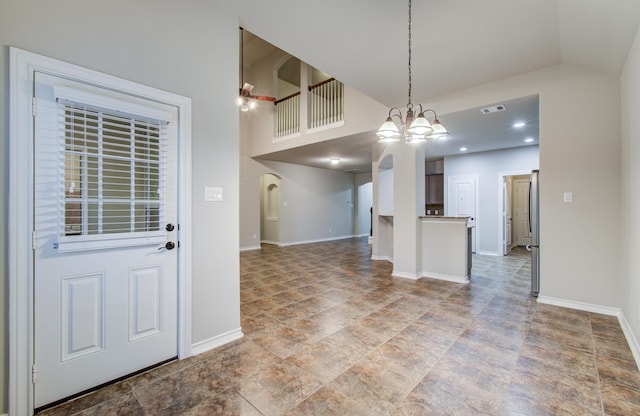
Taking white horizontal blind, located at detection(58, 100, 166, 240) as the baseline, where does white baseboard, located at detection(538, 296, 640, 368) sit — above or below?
below

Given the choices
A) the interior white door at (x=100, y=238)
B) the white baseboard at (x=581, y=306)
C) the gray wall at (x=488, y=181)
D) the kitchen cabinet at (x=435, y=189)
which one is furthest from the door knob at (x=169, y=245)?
the kitchen cabinet at (x=435, y=189)

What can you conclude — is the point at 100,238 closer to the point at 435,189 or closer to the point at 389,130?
the point at 389,130

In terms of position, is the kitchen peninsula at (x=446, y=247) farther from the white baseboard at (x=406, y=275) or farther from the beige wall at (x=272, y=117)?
the beige wall at (x=272, y=117)

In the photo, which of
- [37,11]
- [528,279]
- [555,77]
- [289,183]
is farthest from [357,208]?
[37,11]

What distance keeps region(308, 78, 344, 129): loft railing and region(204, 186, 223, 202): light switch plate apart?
152 inches

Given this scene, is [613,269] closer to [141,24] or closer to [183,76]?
[183,76]

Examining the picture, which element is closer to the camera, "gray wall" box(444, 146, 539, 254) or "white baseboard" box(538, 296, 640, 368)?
"white baseboard" box(538, 296, 640, 368)

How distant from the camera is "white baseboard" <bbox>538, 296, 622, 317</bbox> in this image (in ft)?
10.2

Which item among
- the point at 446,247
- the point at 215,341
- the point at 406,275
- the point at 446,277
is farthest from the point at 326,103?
the point at 215,341

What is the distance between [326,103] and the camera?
20.5 ft

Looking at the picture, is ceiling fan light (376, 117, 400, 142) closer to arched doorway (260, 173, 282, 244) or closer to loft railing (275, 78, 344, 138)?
loft railing (275, 78, 344, 138)

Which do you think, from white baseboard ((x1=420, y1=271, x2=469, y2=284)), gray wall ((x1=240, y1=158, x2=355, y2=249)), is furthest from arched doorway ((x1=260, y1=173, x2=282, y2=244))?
white baseboard ((x1=420, y1=271, x2=469, y2=284))

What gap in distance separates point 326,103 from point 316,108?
293mm

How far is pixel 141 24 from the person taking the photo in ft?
6.64
